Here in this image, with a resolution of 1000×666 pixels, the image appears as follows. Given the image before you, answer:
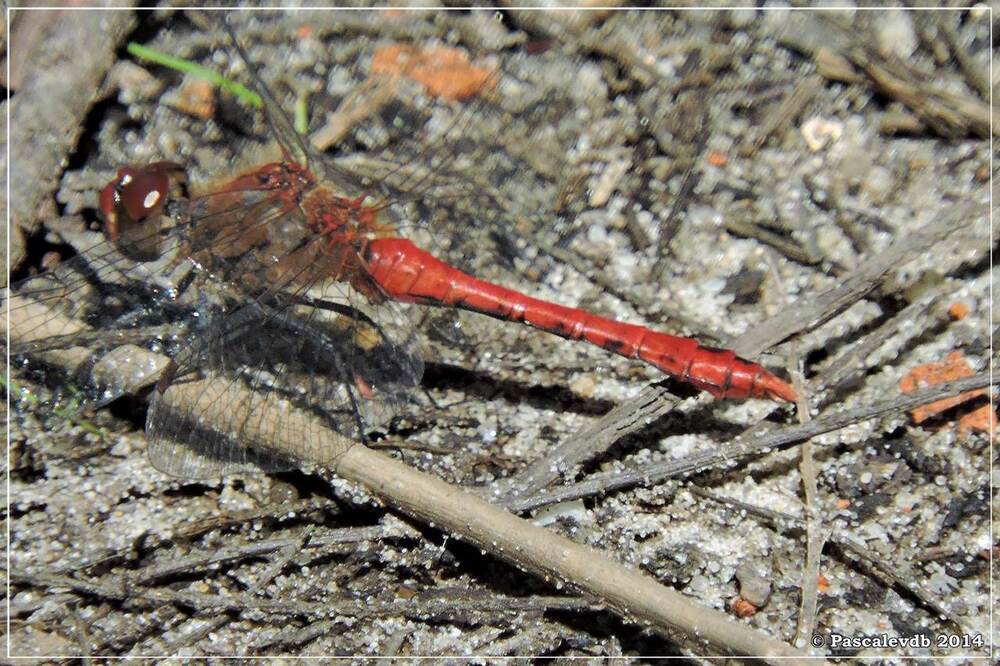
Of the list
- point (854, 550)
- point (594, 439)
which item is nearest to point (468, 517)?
point (594, 439)

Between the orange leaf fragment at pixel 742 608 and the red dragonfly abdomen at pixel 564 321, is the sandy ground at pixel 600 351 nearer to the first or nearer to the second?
the orange leaf fragment at pixel 742 608

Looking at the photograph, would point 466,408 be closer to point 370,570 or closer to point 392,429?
point 392,429

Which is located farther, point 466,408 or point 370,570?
point 466,408

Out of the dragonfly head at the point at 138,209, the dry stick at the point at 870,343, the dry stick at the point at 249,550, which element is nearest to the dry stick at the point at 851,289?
the dry stick at the point at 870,343

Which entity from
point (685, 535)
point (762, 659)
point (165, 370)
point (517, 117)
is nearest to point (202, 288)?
point (165, 370)

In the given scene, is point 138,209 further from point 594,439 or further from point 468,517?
point 594,439

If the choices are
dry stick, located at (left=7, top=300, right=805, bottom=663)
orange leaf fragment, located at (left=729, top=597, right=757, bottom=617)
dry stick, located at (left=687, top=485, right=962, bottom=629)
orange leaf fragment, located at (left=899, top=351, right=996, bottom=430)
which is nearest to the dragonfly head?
dry stick, located at (left=7, top=300, right=805, bottom=663)
